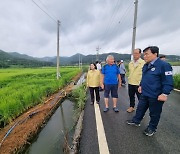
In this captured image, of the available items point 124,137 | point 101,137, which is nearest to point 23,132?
point 101,137

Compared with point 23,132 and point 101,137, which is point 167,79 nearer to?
point 101,137

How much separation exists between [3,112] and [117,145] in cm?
368

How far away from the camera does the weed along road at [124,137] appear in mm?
3010

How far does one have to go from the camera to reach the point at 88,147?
3150mm

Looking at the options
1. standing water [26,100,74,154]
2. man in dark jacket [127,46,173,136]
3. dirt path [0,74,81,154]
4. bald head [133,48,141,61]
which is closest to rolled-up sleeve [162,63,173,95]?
man in dark jacket [127,46,173,136]

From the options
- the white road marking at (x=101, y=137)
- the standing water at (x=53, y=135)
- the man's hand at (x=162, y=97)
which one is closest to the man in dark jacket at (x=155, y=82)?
the man's hand at (x=162, y=97)

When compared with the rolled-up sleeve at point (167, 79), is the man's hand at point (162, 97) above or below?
below

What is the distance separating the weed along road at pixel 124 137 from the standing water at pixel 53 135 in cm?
70

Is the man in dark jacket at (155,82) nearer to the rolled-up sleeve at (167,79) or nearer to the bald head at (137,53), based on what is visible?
the rolled-up sleeve at (167,79)

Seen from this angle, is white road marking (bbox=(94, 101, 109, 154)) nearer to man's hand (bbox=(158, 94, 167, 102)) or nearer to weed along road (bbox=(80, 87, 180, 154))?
weed along road (bbox=(80, 87, 180, 154))

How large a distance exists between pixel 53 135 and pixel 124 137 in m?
2.13

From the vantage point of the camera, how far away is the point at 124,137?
3.49m

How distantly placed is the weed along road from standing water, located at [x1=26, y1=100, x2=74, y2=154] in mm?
703

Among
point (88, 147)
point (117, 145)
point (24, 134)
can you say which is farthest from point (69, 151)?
point (24, 134)
